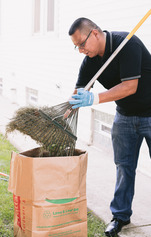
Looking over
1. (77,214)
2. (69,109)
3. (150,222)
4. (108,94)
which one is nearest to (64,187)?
(77,214)

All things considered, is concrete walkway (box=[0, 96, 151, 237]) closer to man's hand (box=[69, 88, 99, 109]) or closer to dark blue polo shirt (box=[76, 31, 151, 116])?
man's hand (box=[69, 88, 99, 109])

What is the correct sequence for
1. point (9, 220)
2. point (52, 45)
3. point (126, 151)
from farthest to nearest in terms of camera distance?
point (52, 45) < point (9, 220) < point (126, 151)

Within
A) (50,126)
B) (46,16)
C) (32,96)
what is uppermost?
(46,16)

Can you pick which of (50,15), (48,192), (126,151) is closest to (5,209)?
(48,192)

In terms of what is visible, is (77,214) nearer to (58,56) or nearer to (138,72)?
(138,72)

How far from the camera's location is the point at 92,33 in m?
2.22

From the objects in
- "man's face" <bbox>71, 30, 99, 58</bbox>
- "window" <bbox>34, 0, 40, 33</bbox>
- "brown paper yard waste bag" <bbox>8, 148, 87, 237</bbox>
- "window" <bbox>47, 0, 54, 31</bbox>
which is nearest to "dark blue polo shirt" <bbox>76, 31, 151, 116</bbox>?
"man's face" <bbox>71, 30, 99, 58</bbox>

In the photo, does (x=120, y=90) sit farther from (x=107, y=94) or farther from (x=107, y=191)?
(x=107, y=191)

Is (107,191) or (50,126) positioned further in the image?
(107,191)

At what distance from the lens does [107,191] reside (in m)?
3.37

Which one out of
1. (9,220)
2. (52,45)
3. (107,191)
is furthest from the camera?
(52,45)

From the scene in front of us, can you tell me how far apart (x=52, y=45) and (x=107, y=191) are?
12.1 feet

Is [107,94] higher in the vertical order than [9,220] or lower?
higher

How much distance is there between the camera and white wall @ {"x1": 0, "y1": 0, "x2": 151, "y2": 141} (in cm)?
402
